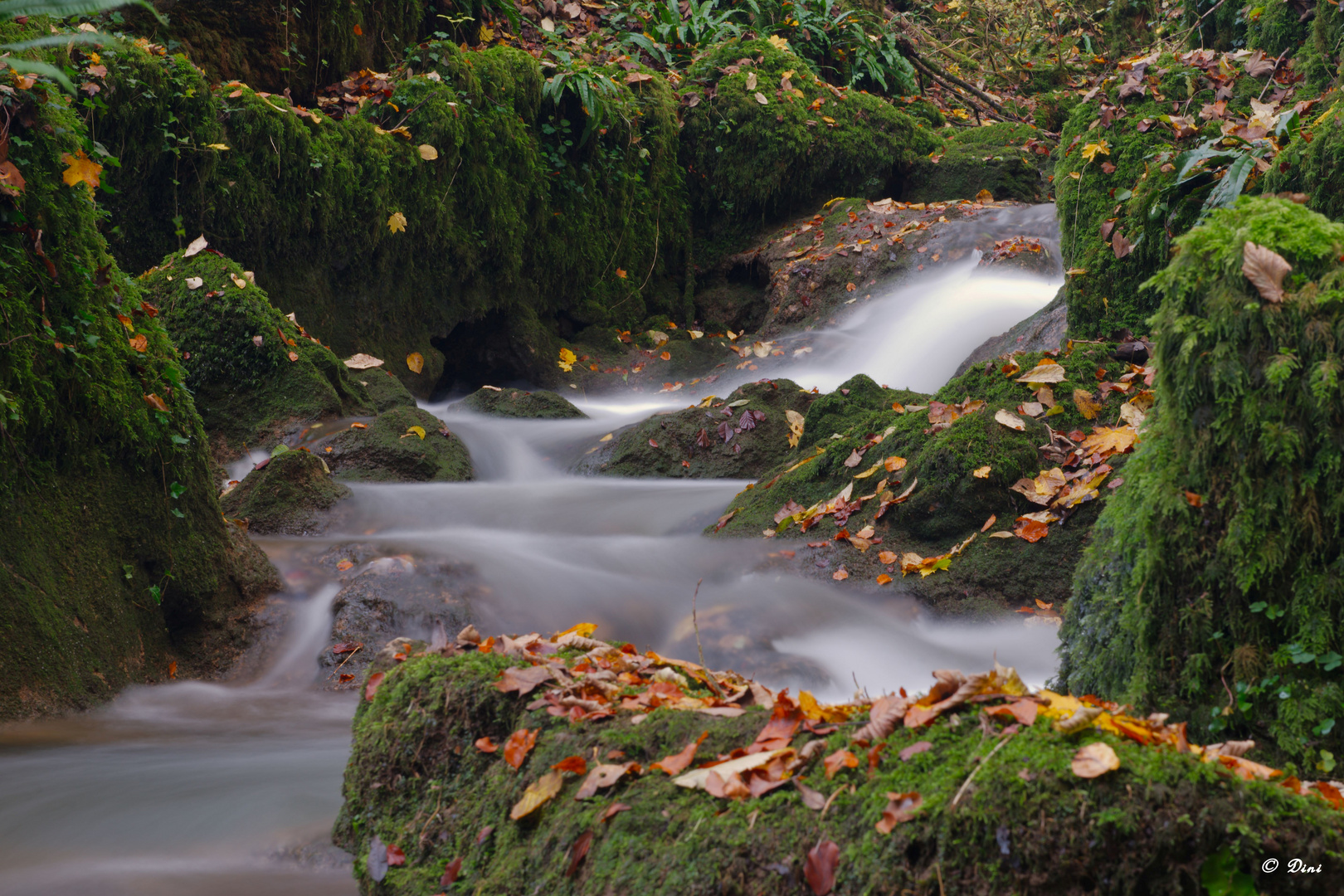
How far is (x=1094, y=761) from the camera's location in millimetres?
1425

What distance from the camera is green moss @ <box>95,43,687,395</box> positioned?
766 cm

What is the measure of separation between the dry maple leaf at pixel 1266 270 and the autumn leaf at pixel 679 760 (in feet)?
5.56

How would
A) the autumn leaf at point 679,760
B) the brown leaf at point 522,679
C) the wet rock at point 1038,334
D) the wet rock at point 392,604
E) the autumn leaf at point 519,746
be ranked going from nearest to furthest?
the autumn leaf at point 679,760 < the autumn leaf at point 519,746 < the brown leaf at point 522,679 < the wet rock at point 392,604 < the wet rock at point 1038,334

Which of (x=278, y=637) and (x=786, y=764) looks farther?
(x=278, y=637)

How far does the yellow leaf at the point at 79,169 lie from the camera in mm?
3688

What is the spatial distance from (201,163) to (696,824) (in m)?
7.91

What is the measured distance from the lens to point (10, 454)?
3.47 metres

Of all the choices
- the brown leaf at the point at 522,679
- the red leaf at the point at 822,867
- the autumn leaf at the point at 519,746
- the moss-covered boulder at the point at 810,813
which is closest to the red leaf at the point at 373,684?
the moss-covered boulder at the point at 810,813

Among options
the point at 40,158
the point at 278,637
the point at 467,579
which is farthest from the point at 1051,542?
the point at 40,158

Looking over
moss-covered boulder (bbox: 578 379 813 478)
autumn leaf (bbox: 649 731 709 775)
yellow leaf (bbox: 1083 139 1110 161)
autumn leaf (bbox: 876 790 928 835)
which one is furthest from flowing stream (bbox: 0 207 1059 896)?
yellow leaf (bbox: 1083 139 1110 161)

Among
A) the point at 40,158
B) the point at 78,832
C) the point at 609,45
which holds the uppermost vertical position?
the point at 609,45

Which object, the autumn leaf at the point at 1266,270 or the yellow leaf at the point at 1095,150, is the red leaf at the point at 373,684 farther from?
the yellow leaf at the point at 1095,150

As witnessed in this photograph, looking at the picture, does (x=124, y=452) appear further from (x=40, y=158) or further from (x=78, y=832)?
(x=78, y=832)

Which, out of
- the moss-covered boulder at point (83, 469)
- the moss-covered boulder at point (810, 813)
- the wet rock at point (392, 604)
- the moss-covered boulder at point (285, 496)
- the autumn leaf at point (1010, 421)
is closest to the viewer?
the moss-covered boulder at point (810, 813)
